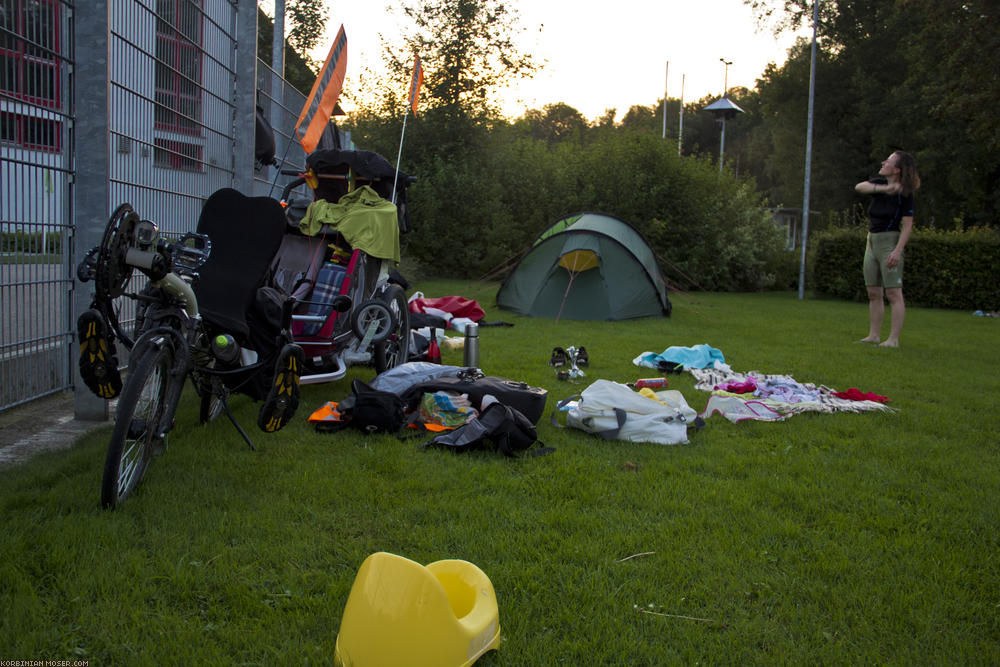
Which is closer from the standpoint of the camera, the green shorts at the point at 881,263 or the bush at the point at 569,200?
the green shorts at the point at 881,263

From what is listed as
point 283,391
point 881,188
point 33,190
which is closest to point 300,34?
point 881,188

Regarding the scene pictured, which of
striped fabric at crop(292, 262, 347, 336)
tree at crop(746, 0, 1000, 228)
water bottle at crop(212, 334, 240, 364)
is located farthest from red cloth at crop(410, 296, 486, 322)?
tree at crop(746, 0, 1000, 228)

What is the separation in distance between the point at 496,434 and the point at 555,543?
3.62 ft

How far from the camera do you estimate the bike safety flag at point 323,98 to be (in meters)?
6.48

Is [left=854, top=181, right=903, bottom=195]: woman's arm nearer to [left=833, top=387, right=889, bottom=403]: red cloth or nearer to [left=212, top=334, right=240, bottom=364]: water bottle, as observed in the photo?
[left=833, top=387, right=889, bottom=403]: red cloth

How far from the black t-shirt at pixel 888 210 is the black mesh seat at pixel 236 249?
260 inches

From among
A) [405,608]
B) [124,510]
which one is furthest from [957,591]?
[124,510]

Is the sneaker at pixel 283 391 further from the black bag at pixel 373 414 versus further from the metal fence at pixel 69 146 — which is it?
the metal fence at pixel 69 146

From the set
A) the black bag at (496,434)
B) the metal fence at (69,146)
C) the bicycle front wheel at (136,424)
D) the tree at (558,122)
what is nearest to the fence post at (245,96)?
the metal fence at (69,146)

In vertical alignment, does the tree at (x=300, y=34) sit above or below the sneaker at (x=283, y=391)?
above

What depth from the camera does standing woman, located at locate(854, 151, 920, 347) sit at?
7754 millimetres

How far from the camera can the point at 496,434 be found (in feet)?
12.0

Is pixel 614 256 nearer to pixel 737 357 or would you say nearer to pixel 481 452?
pixel 737 357

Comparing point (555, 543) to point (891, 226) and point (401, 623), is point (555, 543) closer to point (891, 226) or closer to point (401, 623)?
point (401, 623)
